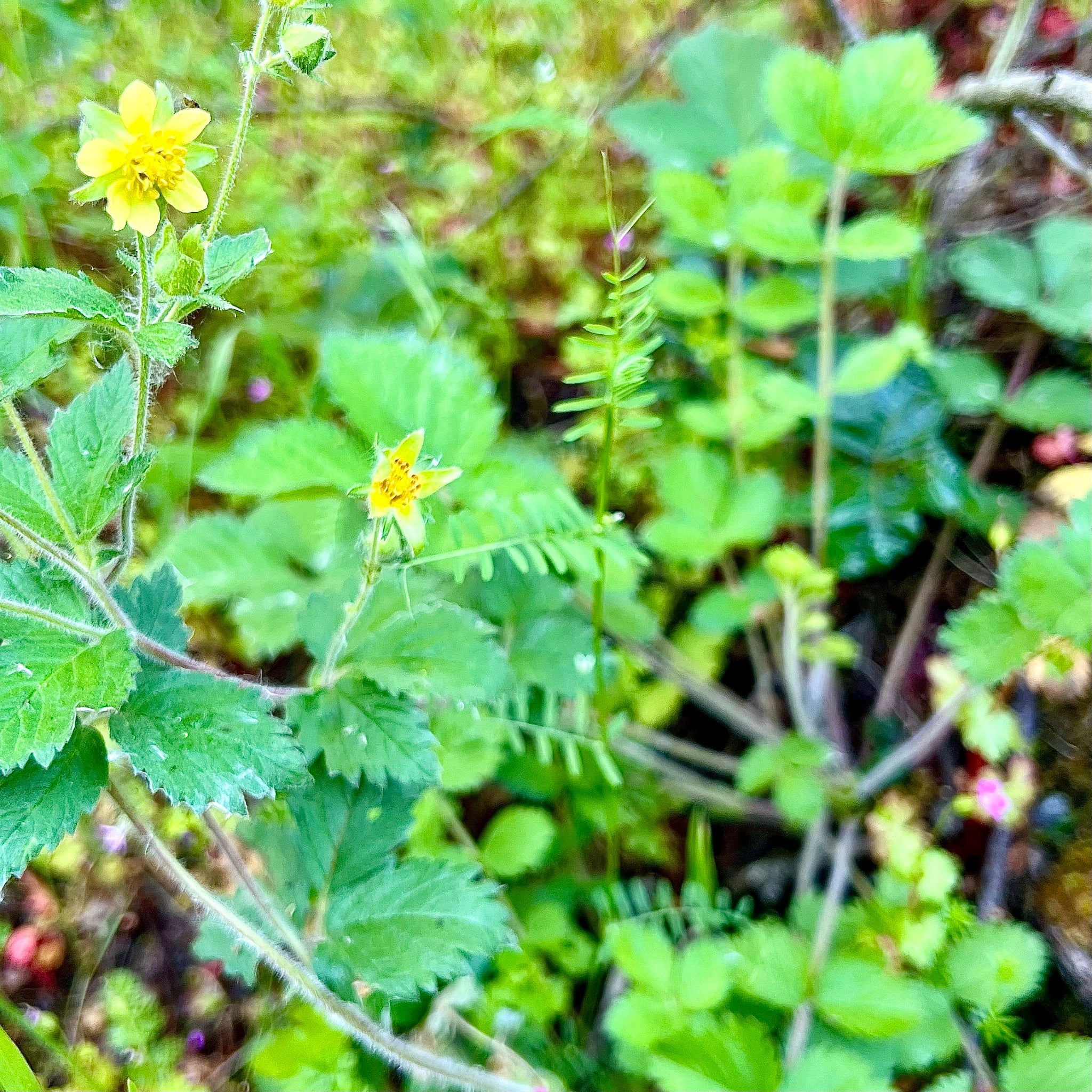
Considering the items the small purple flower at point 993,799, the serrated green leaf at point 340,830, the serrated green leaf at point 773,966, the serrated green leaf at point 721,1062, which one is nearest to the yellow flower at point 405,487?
the serrated green leaf at point 340,830

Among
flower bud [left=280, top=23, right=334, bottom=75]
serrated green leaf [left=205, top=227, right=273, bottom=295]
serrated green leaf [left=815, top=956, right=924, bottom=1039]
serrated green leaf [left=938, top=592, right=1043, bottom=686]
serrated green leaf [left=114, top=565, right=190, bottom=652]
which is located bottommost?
serrated green leaf [left=815, top=956, right=924, bottom=1039]

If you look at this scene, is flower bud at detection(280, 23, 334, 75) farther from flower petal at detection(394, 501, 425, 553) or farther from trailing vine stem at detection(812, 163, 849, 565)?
trailing vine stem at detection(812, 163, 849, 565)

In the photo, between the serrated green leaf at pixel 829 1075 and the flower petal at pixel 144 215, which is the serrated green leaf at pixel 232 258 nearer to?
the flower petal at pixel 144 215

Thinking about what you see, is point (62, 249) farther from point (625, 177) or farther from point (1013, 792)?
point (1013, 792)

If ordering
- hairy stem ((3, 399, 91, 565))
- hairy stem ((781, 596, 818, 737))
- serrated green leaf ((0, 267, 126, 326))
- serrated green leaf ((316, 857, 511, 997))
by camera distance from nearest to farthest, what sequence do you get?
serrated green leaf ((0, 267, 126, 326)) → hairy stem ((3, 399, 91, 565)) → serrated green leaf ((316, 857, 511, 997)) → hairy stem ((781, 596, 818, 737))

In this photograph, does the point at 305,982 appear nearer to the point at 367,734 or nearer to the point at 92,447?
the point at 367,734

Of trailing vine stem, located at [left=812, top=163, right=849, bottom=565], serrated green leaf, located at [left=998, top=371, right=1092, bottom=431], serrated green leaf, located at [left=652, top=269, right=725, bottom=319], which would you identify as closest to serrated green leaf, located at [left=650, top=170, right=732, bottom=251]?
serrated green leaf, located at [left=652, top=269, right=725, bottom=319]

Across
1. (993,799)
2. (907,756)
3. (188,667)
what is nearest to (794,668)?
(907,756)
